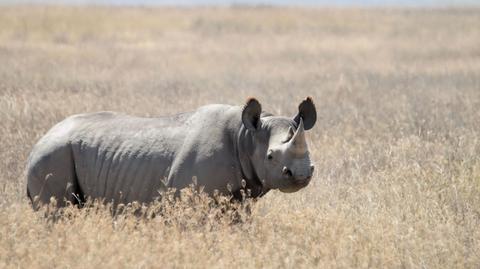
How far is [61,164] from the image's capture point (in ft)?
26.6

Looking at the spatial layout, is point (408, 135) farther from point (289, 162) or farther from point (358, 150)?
point (289, 162)

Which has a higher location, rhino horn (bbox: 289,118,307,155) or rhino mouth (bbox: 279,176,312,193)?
rhino horn (bbox: 289,118,307,155)

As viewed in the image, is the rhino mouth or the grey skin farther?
the grey skin

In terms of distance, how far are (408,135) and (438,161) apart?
2.40m

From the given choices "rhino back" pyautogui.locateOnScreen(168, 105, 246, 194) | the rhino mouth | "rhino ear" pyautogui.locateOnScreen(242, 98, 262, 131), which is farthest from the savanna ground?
"rhino ear" pyautogui.locateOnScreen(242, 98, 262, 131)

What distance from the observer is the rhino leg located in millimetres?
8039

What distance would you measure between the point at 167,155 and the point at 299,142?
4.68 feet

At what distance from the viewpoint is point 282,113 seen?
49.2ft

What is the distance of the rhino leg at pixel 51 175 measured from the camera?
804 cm

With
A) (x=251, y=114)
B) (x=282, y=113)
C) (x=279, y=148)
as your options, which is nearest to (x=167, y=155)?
(x=251, y=114)

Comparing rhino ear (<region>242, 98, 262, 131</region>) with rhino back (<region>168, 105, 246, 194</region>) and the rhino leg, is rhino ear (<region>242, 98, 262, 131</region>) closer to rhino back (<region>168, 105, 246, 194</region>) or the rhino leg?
rhino back (<region>168, 105, 246, 194</region>)

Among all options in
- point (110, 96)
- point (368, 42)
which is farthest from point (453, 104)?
point (368, 42)

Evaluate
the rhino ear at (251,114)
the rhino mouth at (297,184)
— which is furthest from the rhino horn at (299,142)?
the rhino ear at (251,114)

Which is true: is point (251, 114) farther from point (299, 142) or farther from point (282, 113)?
point (282, 113)
